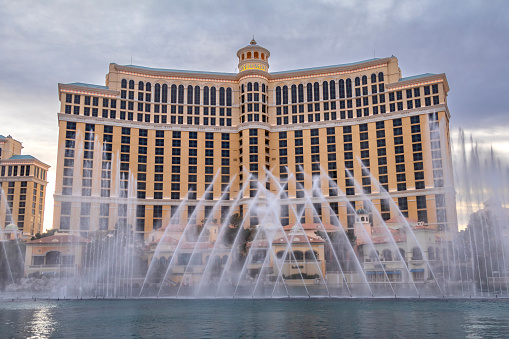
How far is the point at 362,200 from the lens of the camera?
120 meters

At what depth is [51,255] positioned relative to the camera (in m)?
93.9

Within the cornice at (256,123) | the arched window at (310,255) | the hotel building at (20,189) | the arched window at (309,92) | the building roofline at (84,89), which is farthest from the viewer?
the hotel building at (20,189)

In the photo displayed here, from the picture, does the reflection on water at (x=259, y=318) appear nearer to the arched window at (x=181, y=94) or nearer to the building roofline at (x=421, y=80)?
the building roofline at (x=421, y=80)

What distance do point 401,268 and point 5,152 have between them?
137023 millimetres

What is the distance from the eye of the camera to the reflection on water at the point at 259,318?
3359 cm

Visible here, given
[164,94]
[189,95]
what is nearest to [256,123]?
[189,95]

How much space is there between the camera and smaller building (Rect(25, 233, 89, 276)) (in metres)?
89.6

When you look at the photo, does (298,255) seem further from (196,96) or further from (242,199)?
(196,96)

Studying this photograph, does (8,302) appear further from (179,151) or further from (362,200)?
(362,200)

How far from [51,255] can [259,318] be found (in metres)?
66.5

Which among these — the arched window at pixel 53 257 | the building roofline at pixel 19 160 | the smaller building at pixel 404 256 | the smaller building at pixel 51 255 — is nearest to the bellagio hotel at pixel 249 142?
the smaller building at pixel 51 255

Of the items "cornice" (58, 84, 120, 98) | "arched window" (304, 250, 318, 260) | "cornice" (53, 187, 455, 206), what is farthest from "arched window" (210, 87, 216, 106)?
"arched window" (304, 250, 318, 260)

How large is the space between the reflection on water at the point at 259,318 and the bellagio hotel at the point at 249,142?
66.2 metres

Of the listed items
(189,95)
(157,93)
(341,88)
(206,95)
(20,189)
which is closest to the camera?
(341,88)
